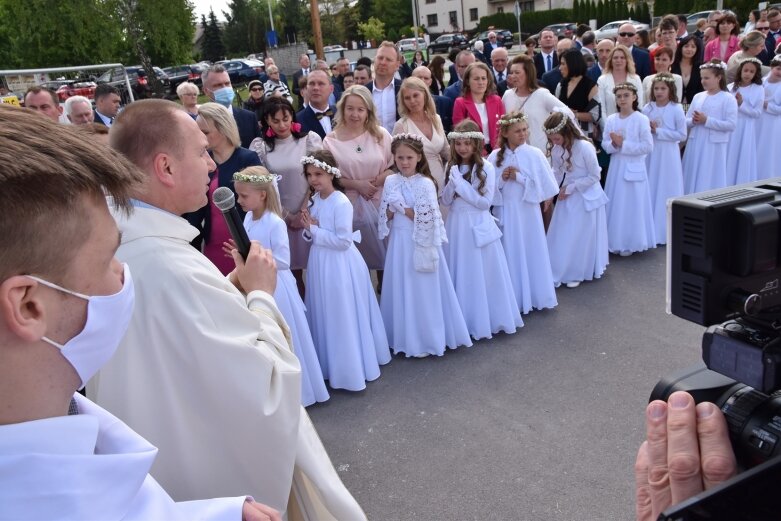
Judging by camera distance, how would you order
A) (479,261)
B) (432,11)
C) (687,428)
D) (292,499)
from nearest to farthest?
(687,428), (292,499), (479,261), (432,11)

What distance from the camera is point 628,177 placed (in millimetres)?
6844

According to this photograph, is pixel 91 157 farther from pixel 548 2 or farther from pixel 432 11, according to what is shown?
pixel 432 11

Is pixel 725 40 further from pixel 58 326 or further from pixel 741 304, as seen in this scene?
pixel 58 326

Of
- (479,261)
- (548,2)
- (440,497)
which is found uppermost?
(548,2)

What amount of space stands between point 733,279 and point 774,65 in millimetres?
8428

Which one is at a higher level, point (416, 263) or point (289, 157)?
point (289, 157)

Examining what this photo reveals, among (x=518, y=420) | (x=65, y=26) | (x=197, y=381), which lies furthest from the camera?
(x=65, y=26)

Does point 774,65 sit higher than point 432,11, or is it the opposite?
point 432,11

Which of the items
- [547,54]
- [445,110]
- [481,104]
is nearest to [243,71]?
[547,54]

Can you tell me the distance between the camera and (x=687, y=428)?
1183mm

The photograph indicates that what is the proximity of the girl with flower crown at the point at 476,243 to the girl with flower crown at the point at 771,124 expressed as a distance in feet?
16.7

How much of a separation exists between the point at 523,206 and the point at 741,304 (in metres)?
4.61

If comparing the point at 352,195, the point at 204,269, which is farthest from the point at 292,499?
the point at 352,195

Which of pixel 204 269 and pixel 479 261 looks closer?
pixel 204 269
